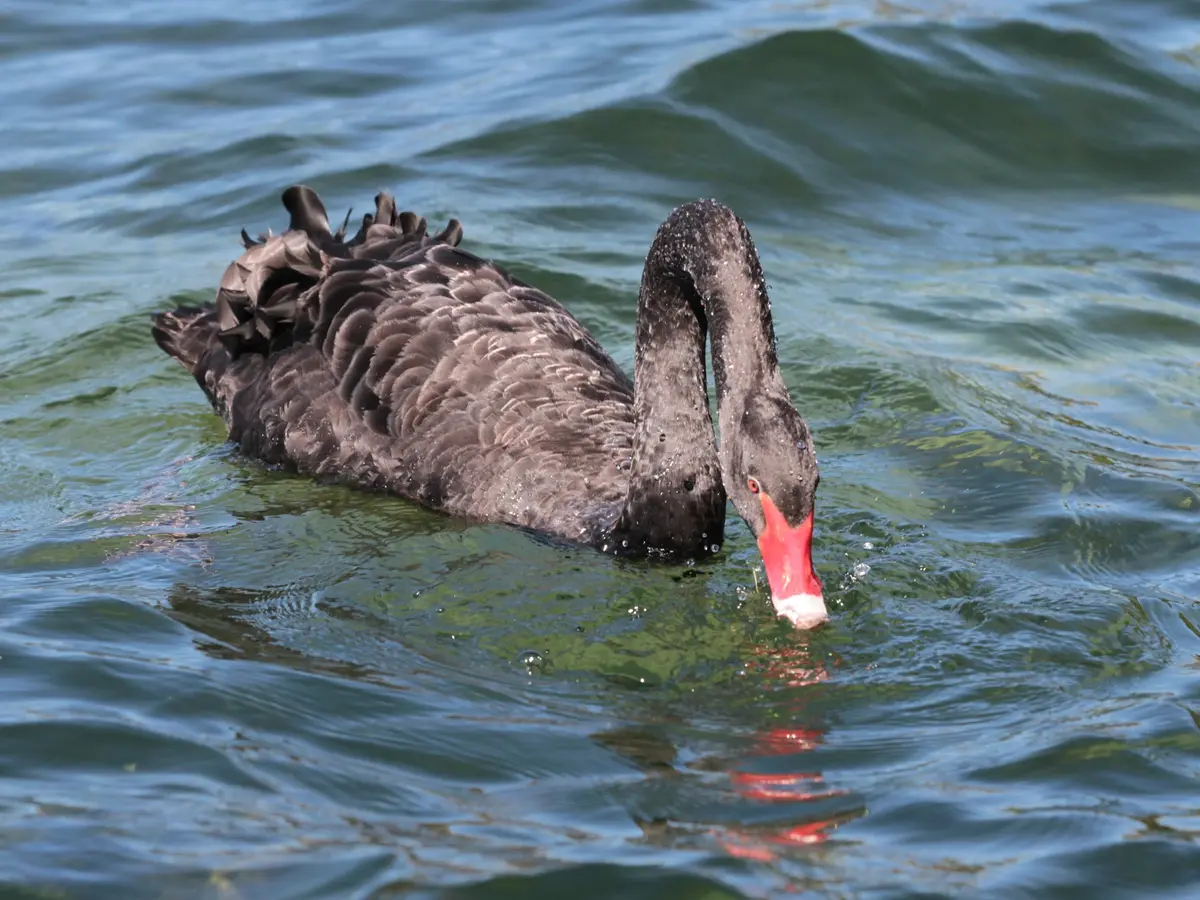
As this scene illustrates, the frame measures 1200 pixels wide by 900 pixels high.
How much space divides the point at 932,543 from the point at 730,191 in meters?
5.37

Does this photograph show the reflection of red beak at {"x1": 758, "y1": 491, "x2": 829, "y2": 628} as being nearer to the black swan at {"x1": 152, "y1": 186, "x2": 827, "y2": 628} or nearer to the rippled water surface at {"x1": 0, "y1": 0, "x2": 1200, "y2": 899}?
the black swan at {"x1": 152, "y1": 186, "x2": 827, "y2": 628}

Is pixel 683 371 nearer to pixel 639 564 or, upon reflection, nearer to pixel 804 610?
pixel 639 564

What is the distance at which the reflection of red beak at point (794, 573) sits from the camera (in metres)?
5.71

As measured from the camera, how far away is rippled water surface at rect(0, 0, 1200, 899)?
484cm

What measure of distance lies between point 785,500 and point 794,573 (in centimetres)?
25

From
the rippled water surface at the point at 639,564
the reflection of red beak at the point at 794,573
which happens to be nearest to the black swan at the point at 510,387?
the reflection of red beak at the point at 794,573

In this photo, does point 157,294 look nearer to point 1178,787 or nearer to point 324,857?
point 324,857

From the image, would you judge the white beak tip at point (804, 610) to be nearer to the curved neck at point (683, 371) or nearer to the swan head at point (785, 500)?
the swan head at point (785, 500)

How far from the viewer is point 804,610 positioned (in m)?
5.70

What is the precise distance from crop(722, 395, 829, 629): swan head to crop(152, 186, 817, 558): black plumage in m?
0.02

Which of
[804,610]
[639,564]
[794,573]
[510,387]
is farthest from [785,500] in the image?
[510,387]

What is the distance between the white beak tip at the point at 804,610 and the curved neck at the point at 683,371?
1.04m

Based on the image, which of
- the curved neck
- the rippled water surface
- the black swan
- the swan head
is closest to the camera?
the rippled water surface

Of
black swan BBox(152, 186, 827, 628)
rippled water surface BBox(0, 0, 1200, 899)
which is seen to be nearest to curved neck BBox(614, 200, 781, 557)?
black swan BBox(152, 186, 827, 628)
